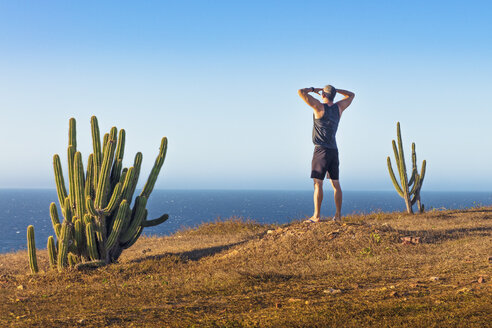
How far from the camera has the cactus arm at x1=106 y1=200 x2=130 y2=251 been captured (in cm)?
1023

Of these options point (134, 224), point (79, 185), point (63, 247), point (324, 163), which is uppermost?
point (324, 163)

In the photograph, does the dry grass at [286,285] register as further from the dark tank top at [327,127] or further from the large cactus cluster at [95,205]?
the dark tank top at [327,127]

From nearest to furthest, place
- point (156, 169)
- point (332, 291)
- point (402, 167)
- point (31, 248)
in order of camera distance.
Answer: point (332, 291) → point (31, 248) → point (156, 169) → point (402, 167)

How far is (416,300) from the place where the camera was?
551 centimetres

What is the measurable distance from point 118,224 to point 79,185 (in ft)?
3.93

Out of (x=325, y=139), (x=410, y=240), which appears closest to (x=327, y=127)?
(x=325, y=139)

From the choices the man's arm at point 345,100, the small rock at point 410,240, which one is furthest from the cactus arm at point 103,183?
the small rock at point 410,240

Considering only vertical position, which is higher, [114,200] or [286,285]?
[114,200]

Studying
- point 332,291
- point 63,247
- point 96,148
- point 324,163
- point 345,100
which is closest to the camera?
point 332,291

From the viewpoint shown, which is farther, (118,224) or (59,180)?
(59,180)

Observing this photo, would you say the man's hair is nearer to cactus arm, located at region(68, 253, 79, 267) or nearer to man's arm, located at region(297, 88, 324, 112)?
man's arm, located at region(297, 88, 324, 112)

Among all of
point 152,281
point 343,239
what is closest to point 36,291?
point 152,281

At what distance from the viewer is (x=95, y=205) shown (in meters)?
10.3

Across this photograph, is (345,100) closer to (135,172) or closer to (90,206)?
(135,172)
